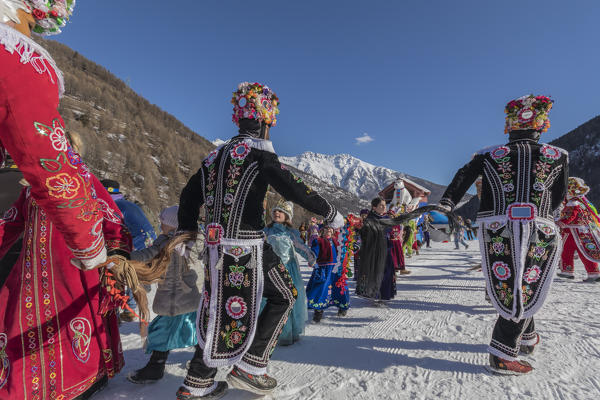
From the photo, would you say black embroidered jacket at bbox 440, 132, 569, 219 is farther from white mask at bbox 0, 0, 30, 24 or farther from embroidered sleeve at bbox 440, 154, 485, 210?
white mask at bbox 0, 0, 30, 24

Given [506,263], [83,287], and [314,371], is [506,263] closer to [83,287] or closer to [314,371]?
[314,371]

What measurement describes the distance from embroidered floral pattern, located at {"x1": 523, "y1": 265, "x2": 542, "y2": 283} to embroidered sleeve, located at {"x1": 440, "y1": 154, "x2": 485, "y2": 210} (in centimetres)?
83

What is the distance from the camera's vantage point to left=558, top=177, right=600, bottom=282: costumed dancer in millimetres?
6891

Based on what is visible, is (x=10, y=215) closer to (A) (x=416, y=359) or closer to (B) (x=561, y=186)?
(A) (x=416, y=359)

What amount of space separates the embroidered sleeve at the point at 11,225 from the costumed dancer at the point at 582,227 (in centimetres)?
896

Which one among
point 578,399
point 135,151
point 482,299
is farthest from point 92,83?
point 578,399

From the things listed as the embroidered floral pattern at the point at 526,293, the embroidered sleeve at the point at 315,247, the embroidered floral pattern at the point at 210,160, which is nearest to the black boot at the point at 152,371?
the embroidered floral pattern at the point at 210,160

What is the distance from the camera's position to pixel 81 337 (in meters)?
2.09

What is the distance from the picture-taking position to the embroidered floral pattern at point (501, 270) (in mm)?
2801

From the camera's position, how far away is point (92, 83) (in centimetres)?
2275

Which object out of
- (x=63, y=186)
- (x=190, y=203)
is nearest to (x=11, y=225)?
(x=190, y=203)

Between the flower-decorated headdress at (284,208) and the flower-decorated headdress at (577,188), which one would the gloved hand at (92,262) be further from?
the flower-decorated headdress at (577,188)

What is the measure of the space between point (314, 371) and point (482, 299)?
13.8 feet

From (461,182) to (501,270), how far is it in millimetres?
890
